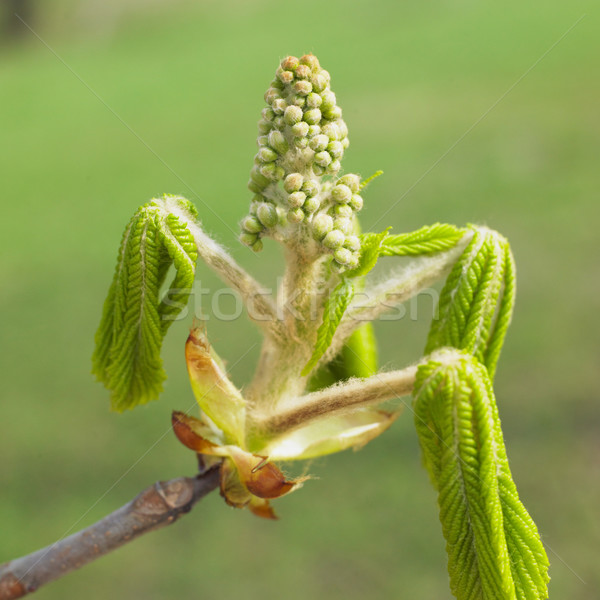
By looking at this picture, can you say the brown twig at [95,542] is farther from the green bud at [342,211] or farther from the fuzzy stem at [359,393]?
the green bud at [342,211]

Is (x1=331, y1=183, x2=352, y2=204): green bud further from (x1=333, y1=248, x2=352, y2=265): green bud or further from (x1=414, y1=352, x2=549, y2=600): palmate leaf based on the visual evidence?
(x1=414, y1=352, x2=549, y2=600): palmate leaf

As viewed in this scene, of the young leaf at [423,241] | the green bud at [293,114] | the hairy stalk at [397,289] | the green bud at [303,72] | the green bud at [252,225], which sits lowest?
the hairy stalk at [397,289]

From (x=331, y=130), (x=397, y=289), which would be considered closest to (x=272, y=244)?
(x=397, y=289)

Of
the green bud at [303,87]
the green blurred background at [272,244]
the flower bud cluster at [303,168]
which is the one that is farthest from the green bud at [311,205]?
the green blurred background at [272,244]

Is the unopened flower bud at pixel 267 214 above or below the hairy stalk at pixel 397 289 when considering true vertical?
above

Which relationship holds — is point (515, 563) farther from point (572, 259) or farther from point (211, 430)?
point (572, 259)

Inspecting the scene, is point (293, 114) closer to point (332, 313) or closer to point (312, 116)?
point (312, 116)

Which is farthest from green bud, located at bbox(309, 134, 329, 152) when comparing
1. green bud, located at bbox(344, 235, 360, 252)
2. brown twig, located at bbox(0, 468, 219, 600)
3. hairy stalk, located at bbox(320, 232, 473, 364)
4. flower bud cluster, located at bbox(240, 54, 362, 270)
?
brown twig, located at bbox(0, 468, 219, 600)
